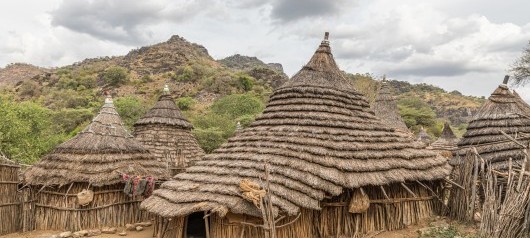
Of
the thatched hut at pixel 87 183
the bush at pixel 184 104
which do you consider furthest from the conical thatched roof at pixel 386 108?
the bush at pixel 184 104

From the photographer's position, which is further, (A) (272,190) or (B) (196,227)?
(B) (196,227)

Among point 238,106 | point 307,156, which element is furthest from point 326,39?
point 238,106

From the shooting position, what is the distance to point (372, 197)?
10.3 m

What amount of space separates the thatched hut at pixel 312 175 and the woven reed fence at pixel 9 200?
5.16 meters

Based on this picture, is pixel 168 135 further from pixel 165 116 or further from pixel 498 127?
pixel 498 127

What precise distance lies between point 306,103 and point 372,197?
3.11 metres

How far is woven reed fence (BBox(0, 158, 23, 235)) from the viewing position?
12562 mm

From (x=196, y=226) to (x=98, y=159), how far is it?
4027 mm

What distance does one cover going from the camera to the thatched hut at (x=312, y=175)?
8.91 m

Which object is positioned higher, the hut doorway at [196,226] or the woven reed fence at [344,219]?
the woven reed fence at [344,219]

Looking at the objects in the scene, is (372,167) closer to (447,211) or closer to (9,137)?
(447,211)

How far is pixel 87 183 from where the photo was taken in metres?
A: 12.9

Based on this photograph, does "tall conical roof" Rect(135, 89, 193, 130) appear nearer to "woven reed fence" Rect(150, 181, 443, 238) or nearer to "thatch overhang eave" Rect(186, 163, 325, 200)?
"woven reed fence" Rect(150, 181, 443, 238)

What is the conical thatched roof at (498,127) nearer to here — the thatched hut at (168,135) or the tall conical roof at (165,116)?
the thatched hut at (168,135)
